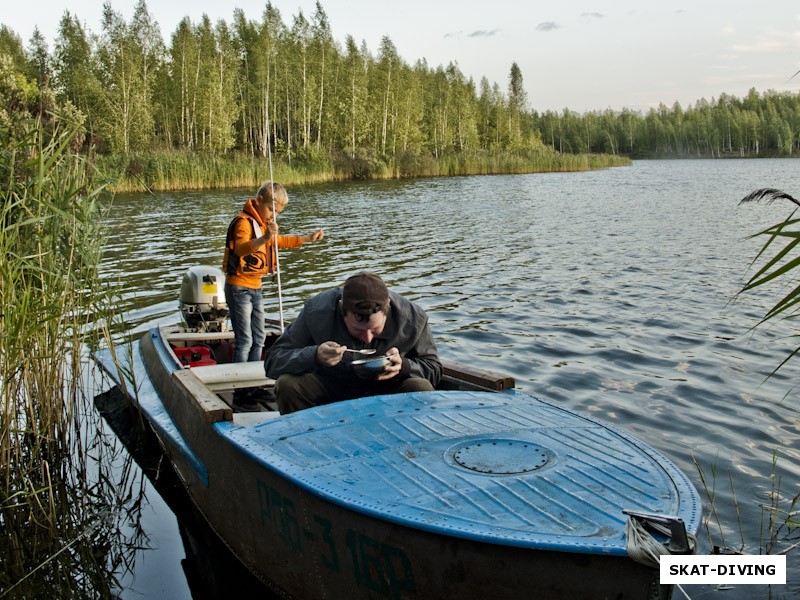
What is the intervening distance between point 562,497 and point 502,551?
1.36ft

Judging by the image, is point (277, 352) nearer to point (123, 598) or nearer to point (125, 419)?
point (123, 598)

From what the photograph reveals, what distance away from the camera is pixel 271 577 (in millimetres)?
3889

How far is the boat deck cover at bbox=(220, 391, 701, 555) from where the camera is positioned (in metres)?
2.86

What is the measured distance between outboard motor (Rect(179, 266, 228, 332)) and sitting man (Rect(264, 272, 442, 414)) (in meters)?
3.40

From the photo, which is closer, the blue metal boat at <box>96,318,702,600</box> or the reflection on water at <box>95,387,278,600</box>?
the blue metal boat at <box>96,318,702,600</box>

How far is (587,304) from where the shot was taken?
11.7 metres

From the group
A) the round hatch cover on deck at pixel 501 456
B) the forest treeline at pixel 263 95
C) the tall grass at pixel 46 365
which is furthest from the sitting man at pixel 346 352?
the forest treeline at pixel 263 95

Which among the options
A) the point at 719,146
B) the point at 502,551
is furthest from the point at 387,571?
the point at 719,146

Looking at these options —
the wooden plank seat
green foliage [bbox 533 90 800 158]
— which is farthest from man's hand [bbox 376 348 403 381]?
green foliage [bbox 533 90 800 158]

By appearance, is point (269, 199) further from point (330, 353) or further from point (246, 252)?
point (330, 353)

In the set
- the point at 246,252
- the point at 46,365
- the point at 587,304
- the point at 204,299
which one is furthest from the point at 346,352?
the point at 587,304

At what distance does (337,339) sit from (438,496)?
1574 millimetres

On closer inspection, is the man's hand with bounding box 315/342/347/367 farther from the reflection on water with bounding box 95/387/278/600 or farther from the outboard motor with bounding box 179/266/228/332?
the outboard motor with bounding box 179/266/228/332

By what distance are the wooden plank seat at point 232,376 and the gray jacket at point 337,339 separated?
4.13 ft
